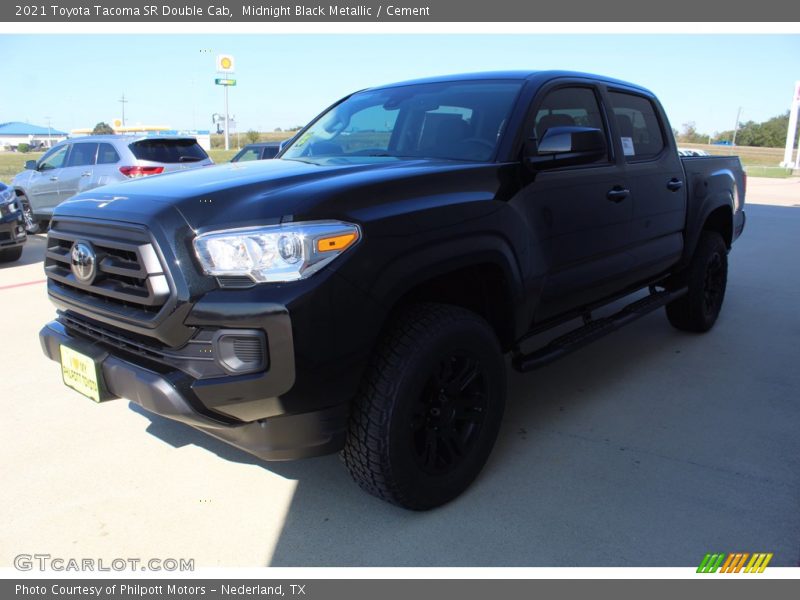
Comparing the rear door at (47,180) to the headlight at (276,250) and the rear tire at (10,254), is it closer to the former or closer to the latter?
the rear tire at (10,254)

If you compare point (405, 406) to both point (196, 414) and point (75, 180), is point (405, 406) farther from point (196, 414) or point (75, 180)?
point (75, 180)

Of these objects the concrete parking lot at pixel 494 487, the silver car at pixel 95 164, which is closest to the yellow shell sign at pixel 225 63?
the silver car at pixel 95 164

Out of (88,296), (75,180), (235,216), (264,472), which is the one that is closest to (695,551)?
(264,472)

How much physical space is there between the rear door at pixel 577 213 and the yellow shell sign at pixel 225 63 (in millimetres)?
45830

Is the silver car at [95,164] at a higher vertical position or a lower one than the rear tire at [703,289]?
higher

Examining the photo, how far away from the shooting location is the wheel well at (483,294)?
2.78 meters

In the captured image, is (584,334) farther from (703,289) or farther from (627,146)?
(703,289)

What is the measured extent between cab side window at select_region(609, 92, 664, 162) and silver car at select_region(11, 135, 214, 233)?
739 centimetres

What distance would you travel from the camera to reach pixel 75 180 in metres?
10.2

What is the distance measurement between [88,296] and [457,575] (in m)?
1.87

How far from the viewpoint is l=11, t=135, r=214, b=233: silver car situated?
9.70 m

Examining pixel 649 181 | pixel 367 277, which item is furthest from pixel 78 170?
pixel 367 277

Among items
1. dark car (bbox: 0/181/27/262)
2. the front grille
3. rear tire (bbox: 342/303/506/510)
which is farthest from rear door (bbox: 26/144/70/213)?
rear tire (bbox: 342/303/506/510)

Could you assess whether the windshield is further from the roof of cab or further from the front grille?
the front grille
